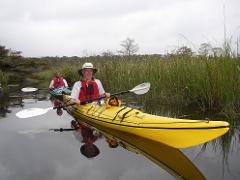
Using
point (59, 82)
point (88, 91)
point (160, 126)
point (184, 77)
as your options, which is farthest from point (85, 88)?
point (59, 82)

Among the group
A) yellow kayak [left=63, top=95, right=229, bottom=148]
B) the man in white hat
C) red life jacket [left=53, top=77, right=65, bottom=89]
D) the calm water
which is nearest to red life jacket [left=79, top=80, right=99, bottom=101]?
the man in white hat

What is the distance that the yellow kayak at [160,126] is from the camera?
484 cm

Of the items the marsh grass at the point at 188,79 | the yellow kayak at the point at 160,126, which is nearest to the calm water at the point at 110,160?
the yellow kayak at the point at 160,126

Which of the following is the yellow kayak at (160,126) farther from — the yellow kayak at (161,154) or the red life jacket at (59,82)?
the red life jacket at (59,82)

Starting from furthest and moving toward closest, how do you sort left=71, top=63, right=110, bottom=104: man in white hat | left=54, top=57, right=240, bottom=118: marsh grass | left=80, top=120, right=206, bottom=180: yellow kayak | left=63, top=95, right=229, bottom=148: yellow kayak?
1. left=71, top=63, right=110, bottom=104: man in white hat
2. left=54, top=57, right=240, bottom=118: marsh grass
3. left=63, top=95, right=229, bottom=148: yellow kayak
4. left=80, top=120, right=206, bottom=180: yellow kayak

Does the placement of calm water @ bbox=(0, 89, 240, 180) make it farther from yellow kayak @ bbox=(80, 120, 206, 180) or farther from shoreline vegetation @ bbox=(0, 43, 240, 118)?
shoreline vegetation @ bbox=(0, 43, 240, 118)

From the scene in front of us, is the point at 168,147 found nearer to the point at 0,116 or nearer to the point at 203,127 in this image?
the point at 203,127

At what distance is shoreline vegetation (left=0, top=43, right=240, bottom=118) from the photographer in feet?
23.8

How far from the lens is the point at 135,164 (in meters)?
5.09

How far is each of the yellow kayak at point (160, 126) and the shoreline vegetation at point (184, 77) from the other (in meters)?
2.26

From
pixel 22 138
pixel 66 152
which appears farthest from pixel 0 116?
pixel 66 152

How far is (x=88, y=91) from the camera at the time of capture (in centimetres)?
841

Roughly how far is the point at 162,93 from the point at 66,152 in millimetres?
4929

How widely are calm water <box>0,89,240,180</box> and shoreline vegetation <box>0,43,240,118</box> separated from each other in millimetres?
1237
